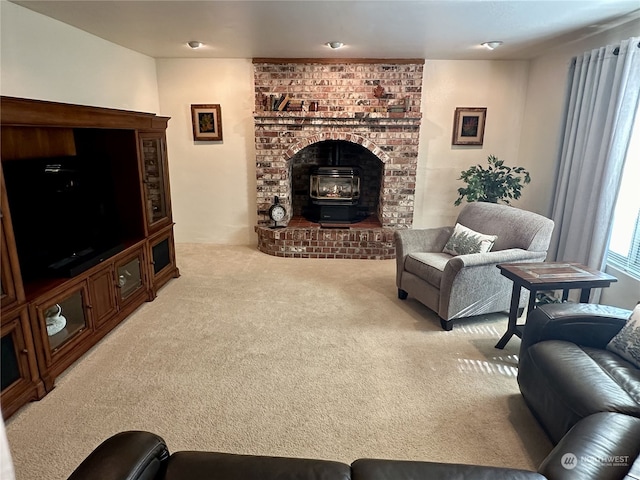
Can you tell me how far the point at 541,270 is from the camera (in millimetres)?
2535

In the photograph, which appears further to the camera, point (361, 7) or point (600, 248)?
point (600, 248)

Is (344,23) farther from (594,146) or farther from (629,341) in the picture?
(629,341)

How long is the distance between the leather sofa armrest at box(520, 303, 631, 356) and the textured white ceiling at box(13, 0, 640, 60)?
200 cm

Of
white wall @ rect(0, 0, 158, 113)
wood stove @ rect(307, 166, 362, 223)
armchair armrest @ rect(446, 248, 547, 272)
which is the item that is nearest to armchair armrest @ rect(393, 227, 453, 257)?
armchair armrest @ rect(446, 248, 547, 272)

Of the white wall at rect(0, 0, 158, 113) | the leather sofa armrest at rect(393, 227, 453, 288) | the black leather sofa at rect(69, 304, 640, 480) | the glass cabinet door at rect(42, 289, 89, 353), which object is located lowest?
the glass cabinet door at rect(42, 289, 89, 353)

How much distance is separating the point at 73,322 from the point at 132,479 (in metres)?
1.89

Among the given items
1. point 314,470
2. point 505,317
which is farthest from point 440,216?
point 314,470

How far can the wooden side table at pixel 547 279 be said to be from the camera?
7.71ft

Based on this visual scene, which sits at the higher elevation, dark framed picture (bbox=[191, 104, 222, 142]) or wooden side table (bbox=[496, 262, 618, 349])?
dark framed picture (bbox=[191, 104, 222, 142])

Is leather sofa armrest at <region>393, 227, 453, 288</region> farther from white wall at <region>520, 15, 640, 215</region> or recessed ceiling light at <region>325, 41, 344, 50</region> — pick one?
recessed ceiling light at <region>325, 41, 344, 50</region>

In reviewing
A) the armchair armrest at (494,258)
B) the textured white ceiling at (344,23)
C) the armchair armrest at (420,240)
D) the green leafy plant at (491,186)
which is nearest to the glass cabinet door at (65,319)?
the textured white ceiling at (344,23)

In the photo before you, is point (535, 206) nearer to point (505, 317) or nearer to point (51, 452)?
point (505, 317)

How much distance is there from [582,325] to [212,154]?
4285 millimetres

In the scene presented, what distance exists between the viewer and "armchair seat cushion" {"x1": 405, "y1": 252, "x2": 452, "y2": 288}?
3053 millimetres
